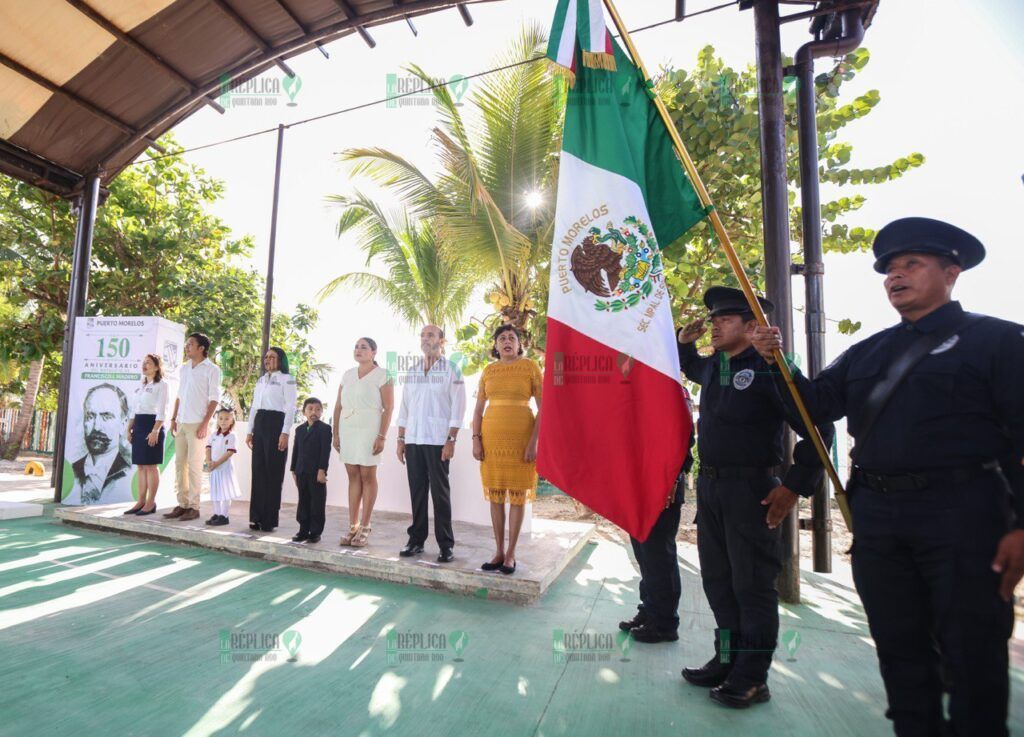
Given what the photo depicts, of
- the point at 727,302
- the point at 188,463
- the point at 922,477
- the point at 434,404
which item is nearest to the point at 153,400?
the point at 188,463

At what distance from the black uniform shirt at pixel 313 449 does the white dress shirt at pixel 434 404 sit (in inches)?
39.2

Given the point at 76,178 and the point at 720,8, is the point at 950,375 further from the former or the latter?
the point at 76,178

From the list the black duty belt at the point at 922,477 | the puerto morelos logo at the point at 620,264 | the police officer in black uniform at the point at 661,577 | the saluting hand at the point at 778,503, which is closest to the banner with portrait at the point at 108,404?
the puerto morelos logo at the point at 620,264

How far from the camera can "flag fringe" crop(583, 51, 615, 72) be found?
2938mm

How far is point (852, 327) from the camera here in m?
4.43

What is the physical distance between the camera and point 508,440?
3.99m

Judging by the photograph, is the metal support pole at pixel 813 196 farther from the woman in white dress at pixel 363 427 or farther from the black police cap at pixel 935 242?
the woman in white dress at pixel 363 427

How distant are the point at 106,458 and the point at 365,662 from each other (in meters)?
5.96

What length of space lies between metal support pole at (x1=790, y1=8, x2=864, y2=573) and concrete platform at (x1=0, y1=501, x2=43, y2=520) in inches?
325

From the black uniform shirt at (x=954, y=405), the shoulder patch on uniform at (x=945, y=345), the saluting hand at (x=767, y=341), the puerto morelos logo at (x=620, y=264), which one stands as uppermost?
the puerto morelos logo at (x=620, y=264)

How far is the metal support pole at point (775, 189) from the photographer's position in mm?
3963

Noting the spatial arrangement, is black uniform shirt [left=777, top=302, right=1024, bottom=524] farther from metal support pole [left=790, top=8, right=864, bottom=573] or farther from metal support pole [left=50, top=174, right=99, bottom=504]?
metal support pole [left=50, top=174, right=99, bottom=504]

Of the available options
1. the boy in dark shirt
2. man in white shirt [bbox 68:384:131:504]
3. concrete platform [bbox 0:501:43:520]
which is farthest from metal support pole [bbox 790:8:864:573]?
concrete platform [bbox 0:501:43:520]

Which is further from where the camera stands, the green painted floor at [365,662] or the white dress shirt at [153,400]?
the white dress shirt at [153,400]
